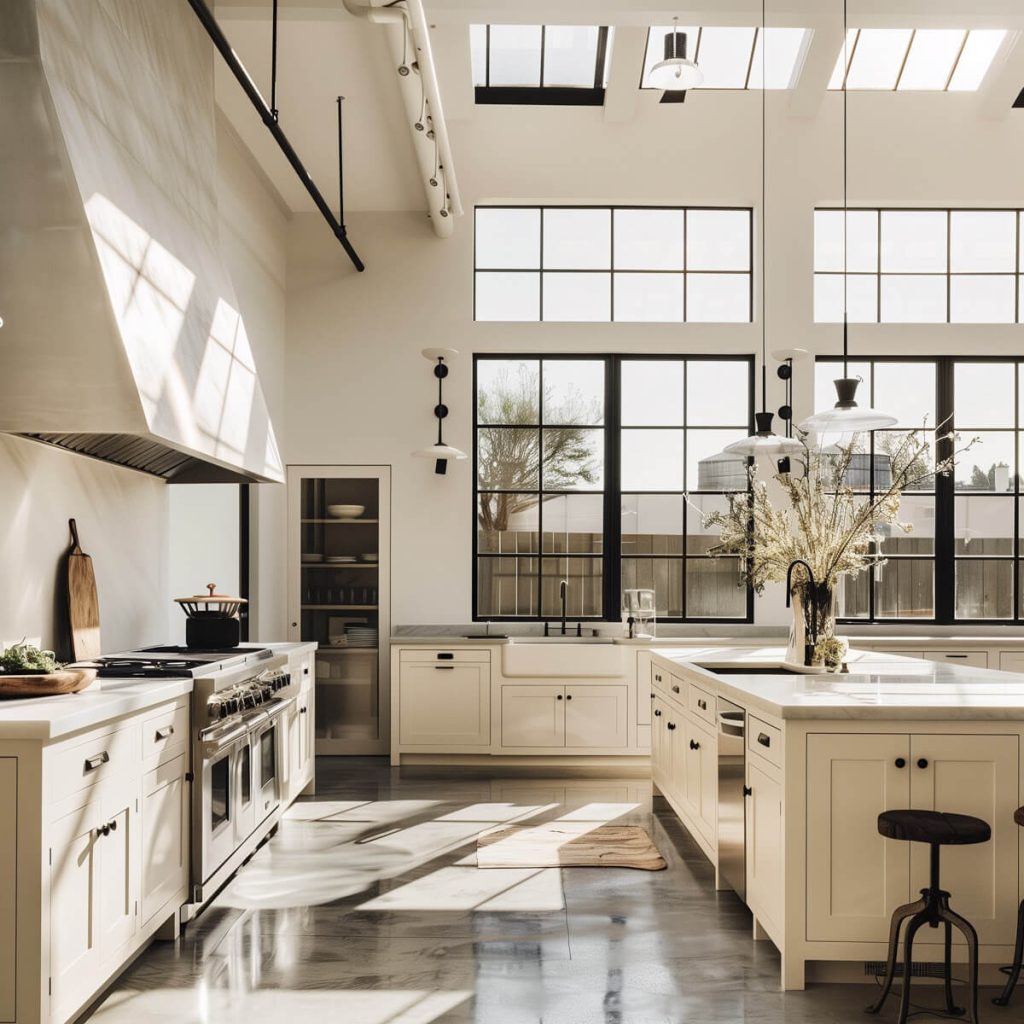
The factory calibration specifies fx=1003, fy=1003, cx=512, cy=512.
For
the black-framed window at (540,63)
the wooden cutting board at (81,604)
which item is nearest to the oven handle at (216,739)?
the wooden cutting board at (81,604)

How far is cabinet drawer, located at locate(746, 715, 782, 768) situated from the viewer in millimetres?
3217

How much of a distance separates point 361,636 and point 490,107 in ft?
12.5

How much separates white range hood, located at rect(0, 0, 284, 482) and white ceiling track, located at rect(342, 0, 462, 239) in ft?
3.13

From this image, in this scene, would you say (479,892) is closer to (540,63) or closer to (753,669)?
(753,669)

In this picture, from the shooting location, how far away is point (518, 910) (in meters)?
3.85

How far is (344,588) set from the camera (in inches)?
283

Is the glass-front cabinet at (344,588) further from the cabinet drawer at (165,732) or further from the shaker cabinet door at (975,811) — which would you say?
the shaker cabinet door at (975,811)

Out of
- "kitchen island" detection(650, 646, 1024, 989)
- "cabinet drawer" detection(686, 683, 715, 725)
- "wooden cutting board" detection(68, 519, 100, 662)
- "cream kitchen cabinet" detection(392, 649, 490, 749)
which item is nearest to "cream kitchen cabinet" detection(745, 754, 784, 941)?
"kitchen island" detection(650, 646, 1024, 989)

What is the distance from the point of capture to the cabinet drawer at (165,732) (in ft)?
10.9

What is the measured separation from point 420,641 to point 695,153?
3930mm

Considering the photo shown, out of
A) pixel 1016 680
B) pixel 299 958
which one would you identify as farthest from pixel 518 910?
pixel 1016 680

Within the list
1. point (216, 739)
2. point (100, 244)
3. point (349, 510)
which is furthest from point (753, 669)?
point (100, 244)

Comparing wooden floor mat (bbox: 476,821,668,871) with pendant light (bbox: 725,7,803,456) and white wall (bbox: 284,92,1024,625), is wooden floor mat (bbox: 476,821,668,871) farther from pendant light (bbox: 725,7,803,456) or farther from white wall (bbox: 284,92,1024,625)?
white wall (bbox: 284,92,1024,625)

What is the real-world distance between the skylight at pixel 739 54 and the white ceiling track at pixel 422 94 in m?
1.55
